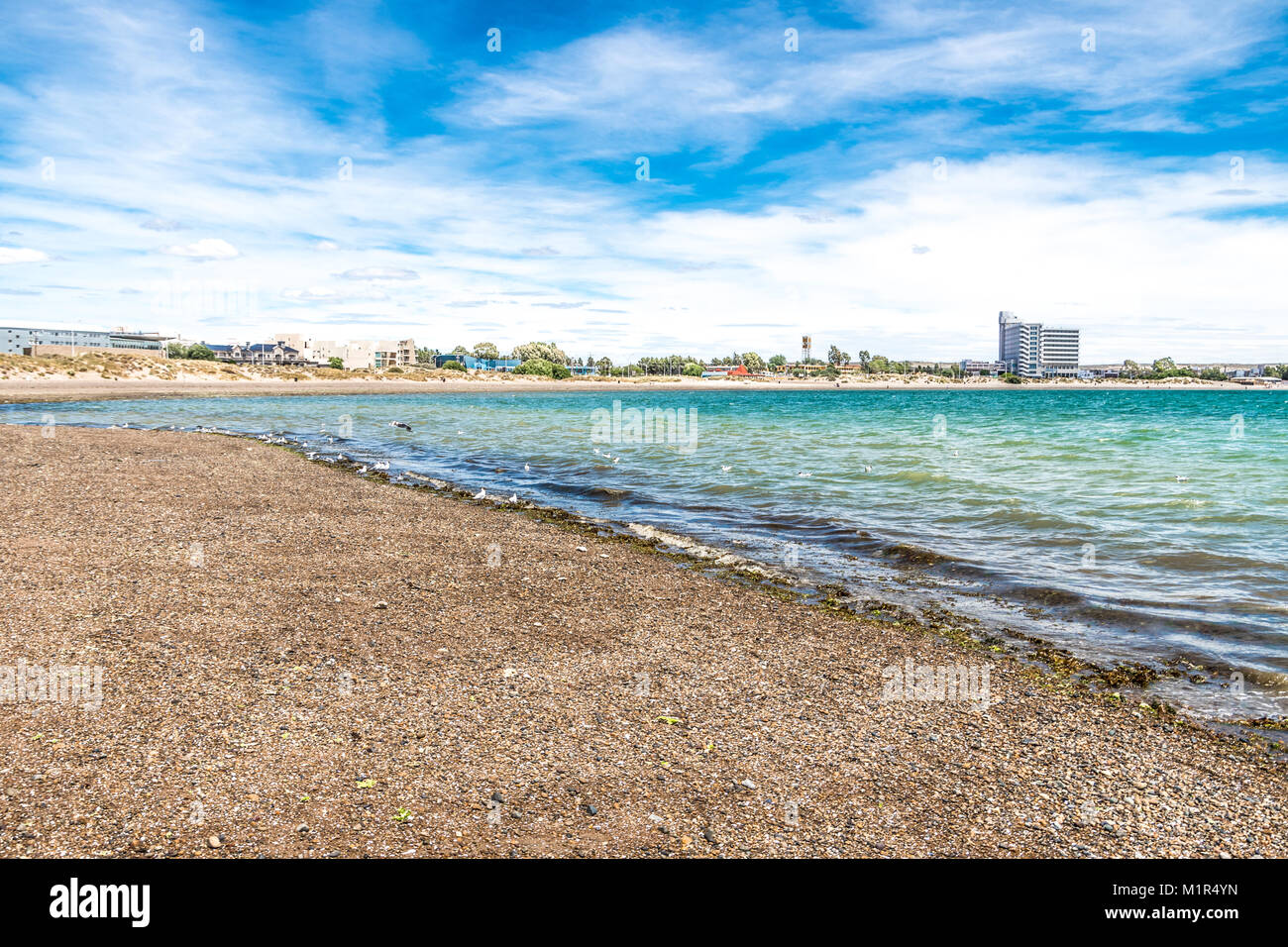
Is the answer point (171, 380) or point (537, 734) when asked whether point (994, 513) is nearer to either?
point (537, 734)

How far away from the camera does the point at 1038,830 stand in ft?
16.4

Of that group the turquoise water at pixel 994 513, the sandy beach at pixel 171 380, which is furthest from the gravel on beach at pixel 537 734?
the sandy beach at pixel 171 380

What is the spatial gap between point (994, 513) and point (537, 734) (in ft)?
49.2

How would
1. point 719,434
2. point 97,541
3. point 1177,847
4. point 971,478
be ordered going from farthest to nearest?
point 719,434, point 971,478, point 97,541, point 1177,847

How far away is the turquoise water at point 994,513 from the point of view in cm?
996

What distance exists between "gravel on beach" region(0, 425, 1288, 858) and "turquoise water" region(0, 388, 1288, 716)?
94.3 inches

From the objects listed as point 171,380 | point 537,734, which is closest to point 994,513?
point 537,734

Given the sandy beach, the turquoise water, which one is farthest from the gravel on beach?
the sandy beach

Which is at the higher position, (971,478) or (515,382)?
(515,382)

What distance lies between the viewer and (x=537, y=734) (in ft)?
20.3
